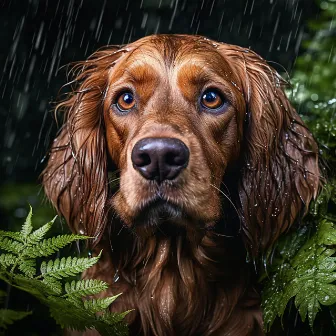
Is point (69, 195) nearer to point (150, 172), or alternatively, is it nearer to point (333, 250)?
point (150, 172)

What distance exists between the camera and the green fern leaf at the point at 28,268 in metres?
2.20

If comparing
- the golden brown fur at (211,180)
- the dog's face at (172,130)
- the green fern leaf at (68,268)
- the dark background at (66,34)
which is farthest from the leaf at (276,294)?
the dark background at (66,34)

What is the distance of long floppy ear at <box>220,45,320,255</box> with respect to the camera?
3.55 metres

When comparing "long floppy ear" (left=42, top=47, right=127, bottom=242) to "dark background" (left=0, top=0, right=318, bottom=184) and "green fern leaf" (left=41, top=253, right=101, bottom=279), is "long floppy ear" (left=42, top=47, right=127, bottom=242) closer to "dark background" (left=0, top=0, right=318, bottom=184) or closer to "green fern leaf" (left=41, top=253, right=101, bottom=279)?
"green fern leaf" (left=41, top=253, right=101, bottom=279)

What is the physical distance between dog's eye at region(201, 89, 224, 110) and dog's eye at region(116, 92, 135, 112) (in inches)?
14.5

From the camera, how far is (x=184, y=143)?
2.94 m

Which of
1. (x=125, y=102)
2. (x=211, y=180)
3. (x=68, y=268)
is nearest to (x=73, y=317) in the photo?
(x=68, y=268)

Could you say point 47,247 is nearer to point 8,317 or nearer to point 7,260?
point 7,260

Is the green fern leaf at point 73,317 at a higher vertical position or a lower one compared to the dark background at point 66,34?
lower

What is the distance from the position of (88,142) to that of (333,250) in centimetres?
146

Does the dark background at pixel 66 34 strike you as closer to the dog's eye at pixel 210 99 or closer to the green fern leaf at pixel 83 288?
the dog's eye at pixel 210 99

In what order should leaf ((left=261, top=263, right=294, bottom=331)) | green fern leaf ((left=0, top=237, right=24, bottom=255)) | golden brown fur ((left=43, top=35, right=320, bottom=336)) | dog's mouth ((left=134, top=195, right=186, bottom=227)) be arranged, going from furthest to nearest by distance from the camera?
golden brown fur ((left=43, top=35, right=320, bottom=336)), leaf ((left=261, top=263, right=294, bottom=331)), dog's mouth ((left=134, top=195, right=186, bottom=227)), green fern leaf ((left=0, top=237, right=24, bottom=255))

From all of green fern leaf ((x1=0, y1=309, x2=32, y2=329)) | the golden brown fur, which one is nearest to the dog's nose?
the golden brown fur

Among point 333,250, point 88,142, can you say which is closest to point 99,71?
point 88,142
